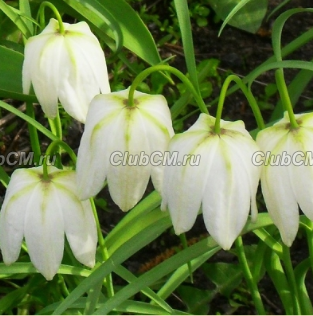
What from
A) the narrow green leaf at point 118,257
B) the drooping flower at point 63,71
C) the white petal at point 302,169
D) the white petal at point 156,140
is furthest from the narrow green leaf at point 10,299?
the white petal at point 302,169

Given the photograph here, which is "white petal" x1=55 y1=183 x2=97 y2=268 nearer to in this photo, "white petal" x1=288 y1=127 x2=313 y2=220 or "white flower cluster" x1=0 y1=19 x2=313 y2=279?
"white flower cluster" x1=0 y1=19 x2=313 y2=279

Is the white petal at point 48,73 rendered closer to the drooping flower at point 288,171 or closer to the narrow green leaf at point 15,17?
the narrow green leaf at point 15,17

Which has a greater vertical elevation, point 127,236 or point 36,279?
point 127,236

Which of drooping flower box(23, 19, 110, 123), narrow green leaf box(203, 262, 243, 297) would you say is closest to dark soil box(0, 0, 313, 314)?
narrow green leaf box(203, 262, 243, 297)

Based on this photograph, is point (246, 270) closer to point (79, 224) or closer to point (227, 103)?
point (79, 224)

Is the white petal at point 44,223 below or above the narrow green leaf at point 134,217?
above

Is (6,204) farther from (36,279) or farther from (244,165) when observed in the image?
(36,279)

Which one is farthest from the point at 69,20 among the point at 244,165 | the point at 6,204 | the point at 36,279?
the point at 244,165

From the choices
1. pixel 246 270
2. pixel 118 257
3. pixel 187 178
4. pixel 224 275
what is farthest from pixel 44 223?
pixel 224 275
